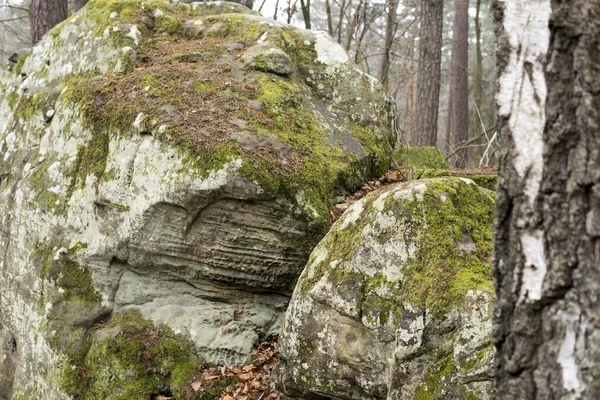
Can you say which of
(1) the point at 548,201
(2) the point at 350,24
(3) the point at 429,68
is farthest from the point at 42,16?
(1) the point at 548,201

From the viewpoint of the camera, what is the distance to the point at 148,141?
17.3 feet

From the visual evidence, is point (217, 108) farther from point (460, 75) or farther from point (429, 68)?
point (460, 75)

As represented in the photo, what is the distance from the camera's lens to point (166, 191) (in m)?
4.99

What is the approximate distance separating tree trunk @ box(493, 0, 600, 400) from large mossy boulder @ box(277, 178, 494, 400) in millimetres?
1372

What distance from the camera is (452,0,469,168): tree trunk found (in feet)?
47.7

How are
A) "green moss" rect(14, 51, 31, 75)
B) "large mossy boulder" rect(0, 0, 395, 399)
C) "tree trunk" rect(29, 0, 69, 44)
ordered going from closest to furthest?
"large mossy boulder" rect(0, 0, 395, 399)
"green moss" rect(14, 51, 31, 75)
"tree trunk" rect(29, 0, 69, 44)

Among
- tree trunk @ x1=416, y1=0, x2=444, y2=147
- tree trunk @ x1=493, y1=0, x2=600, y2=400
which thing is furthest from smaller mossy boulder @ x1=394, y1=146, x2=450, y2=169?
tree trunk @ x1=493, y1=0, x2=600, y2=400

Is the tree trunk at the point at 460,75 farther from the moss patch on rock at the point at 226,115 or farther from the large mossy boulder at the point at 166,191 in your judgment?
the moss patch on rock at the point at 226,115

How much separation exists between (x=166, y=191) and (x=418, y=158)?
139 inches

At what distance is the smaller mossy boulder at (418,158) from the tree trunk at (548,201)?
4.98m

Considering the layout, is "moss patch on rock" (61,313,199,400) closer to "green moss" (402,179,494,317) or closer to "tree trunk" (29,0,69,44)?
"green moss" (402,179,494,317)

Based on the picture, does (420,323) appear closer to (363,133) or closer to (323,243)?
(323,243)

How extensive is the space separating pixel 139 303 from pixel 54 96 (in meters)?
2.77

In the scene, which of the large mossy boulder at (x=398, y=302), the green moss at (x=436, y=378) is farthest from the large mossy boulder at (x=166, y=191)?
the green moss at (x=436, y=378)
